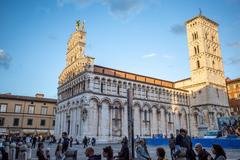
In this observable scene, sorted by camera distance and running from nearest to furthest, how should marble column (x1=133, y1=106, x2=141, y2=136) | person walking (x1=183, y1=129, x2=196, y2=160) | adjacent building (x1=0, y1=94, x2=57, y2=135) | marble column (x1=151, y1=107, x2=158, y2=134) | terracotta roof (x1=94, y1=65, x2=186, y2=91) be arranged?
person walking (x1=183, y1=129, x2=196, y2=160)
terracotta roof (x1=94, y1=65, x2=186, y2=91)
marble column (x1=133, y1=106, x2=141, y2=136)
marble column (x1=151, y1=107, x2=158, y2=134)
adjacent building (x1=0, y1=94, x2=57, y2=135)

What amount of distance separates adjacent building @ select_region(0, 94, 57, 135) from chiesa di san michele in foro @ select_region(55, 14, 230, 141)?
10.4 meters

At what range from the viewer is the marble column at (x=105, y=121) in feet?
111

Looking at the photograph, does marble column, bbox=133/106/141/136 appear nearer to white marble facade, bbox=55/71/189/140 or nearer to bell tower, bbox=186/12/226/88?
white marble facade, bbox=55/71/189/140

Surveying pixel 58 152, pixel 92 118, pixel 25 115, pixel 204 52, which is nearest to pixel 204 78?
pixel 204 52

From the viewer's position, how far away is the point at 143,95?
137 ft

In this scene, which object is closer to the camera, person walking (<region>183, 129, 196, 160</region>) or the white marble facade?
person walking (<region>183, 129, 196, 160</region>)

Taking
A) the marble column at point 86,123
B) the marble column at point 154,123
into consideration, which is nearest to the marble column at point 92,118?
the marble column at point 86,123

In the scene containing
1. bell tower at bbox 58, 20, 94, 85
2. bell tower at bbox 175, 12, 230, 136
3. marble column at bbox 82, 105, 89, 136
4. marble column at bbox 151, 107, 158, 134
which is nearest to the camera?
marble column at bbox 82, 105, 89, 136

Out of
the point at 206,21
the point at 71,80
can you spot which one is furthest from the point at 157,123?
the point at 206,21

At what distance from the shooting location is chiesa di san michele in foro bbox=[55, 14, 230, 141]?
34.3 m

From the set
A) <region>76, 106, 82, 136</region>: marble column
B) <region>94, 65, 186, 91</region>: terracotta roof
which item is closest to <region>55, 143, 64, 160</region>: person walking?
<region>76, 106, 82, 136</region>: marble column

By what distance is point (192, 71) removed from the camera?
2037 inches

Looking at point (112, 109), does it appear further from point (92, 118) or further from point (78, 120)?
point (78, 120)

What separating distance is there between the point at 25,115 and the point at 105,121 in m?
26.2
